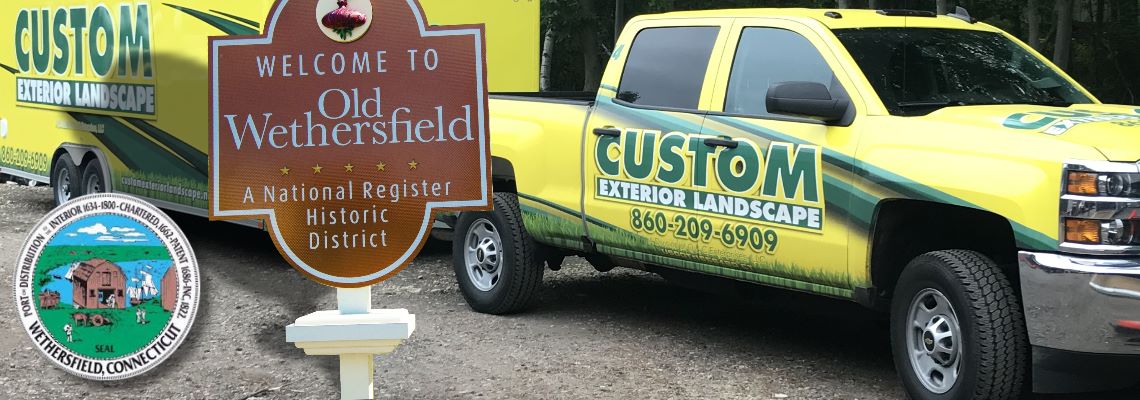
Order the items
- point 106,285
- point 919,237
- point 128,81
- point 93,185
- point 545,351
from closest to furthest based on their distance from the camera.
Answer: point 106,285, point 919,237, point 545,351, point 128,81, point 93,185

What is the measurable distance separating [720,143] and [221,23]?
17.9 feet

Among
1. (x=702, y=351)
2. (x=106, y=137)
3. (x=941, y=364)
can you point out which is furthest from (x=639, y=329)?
(x=106, y=137)

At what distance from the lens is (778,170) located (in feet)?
23.5

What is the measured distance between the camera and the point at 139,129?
44.0ft

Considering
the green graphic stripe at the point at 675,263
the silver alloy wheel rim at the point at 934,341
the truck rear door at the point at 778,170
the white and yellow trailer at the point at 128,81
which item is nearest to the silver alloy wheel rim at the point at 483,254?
the green graphic stripe at the point at 675,263

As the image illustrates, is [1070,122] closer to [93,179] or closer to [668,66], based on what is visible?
[668,66]

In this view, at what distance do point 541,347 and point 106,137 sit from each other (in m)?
7.32

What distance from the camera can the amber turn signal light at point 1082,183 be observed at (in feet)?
19.2

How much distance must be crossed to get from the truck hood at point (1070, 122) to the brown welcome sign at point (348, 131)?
2669 millimetres

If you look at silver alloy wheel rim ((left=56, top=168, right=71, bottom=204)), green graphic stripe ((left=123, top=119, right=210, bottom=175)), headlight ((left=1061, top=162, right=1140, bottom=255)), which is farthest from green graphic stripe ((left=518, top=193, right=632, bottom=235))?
silver alloy wheel rim ((left=56, top=168, right=71, bottom=204))

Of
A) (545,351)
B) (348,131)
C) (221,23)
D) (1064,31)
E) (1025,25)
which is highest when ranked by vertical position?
(1025,25)

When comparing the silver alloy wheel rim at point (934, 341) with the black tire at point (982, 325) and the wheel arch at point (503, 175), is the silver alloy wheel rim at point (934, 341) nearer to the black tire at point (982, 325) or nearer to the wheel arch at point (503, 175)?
the black tire at point (982, 325)

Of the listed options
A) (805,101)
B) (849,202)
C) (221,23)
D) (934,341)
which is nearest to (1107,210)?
(934,341)

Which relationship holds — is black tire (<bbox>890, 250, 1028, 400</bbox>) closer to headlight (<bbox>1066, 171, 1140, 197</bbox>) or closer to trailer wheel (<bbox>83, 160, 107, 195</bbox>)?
headlight (<bbox>1066, 171, 1140, 197</bbox>)
